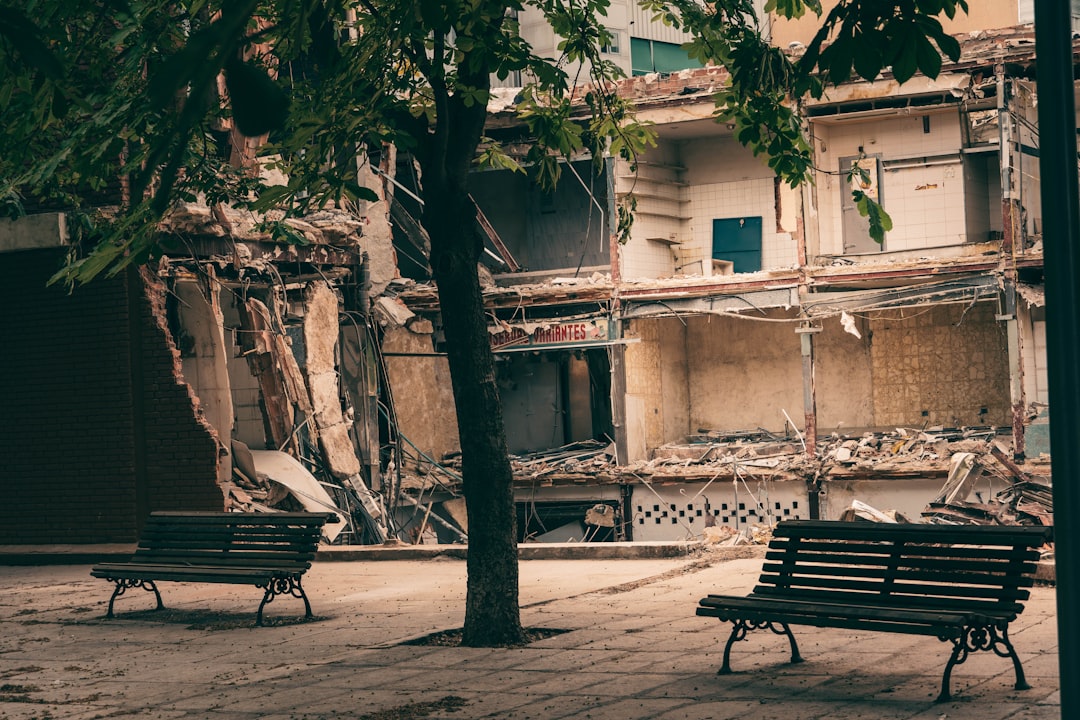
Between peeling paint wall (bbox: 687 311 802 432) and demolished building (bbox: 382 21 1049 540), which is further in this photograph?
peeling paint wall (bbox: 687 311 802 432)

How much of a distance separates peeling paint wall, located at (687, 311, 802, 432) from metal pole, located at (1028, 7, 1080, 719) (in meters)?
24.5

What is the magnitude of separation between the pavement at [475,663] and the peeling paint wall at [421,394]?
43.6 ft

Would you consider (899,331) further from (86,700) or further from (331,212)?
(86,700)

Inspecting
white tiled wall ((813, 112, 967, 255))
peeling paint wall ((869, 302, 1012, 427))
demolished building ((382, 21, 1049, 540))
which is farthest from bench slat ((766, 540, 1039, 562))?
peeling paint wall ((869, 302, 1012, 427))

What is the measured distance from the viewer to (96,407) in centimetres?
1745

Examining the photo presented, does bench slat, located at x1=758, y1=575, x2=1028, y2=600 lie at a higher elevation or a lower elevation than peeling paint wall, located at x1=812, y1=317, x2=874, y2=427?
lower

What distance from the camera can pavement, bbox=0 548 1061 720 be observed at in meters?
7.24

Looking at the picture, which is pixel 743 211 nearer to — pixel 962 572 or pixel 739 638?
pixel 739 638

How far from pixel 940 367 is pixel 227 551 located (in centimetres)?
1962

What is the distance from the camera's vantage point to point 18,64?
7.18 meters

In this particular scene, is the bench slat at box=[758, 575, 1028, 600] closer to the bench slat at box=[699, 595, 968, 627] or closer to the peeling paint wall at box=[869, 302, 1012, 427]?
the bench slat at box=[699, 595, 968, 627]

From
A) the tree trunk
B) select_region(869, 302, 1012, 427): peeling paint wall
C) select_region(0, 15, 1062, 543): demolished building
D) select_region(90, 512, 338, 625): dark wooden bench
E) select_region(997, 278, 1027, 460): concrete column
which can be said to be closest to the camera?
the tree trunk

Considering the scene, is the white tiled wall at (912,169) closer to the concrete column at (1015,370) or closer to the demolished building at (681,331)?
the demolished building at (681,331)

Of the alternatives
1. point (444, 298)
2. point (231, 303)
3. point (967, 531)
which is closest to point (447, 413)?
point (231, 303)
